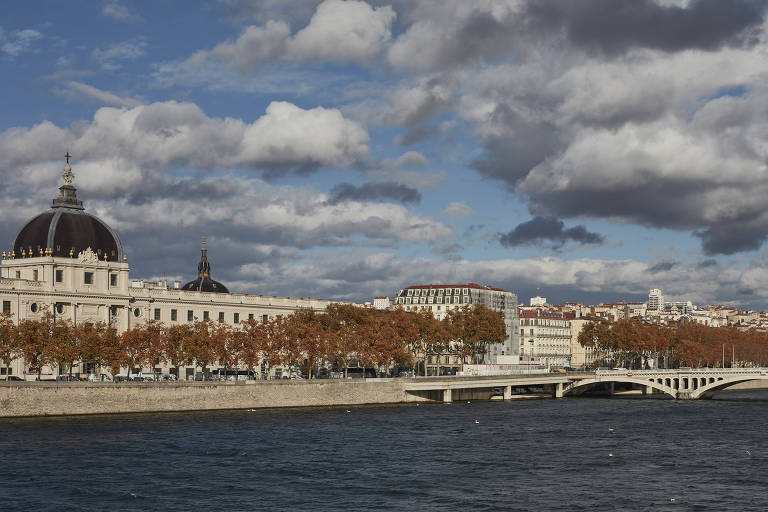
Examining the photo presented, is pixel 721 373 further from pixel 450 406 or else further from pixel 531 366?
pixel 450 406

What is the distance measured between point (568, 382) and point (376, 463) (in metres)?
93.8

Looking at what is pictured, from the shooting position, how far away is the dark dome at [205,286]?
567ft

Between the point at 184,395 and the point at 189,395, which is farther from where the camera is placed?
the point at 189,395

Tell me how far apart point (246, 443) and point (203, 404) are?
29668 mm

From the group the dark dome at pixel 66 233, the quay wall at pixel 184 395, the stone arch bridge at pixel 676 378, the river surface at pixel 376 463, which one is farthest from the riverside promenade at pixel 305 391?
the dark dome at pixel 66 233

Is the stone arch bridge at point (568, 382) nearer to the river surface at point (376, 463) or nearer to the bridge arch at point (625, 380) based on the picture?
the bridge arch at point (625, 380)

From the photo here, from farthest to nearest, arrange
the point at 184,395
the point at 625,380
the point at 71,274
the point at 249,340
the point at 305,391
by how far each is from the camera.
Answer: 1. the point at 625,380
2. the point at 71,274
3. the point at 249,340
4. the point at 305,391
5. the point at 184,395

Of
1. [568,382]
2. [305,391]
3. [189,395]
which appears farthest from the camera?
[568,382]

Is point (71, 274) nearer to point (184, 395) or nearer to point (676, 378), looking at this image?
point (184, 395)

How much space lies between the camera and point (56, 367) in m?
121

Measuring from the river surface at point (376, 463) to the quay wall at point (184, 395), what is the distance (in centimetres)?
210

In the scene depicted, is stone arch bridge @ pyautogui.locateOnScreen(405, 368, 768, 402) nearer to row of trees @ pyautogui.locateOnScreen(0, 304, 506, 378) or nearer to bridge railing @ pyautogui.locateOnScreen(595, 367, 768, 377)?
bridge railing @ pyautogui.locateOnScreen(595, 367, 768, 377)

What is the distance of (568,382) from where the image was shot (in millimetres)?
163375

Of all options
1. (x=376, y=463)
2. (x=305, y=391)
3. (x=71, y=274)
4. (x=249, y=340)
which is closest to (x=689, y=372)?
(x=305, y=391)
